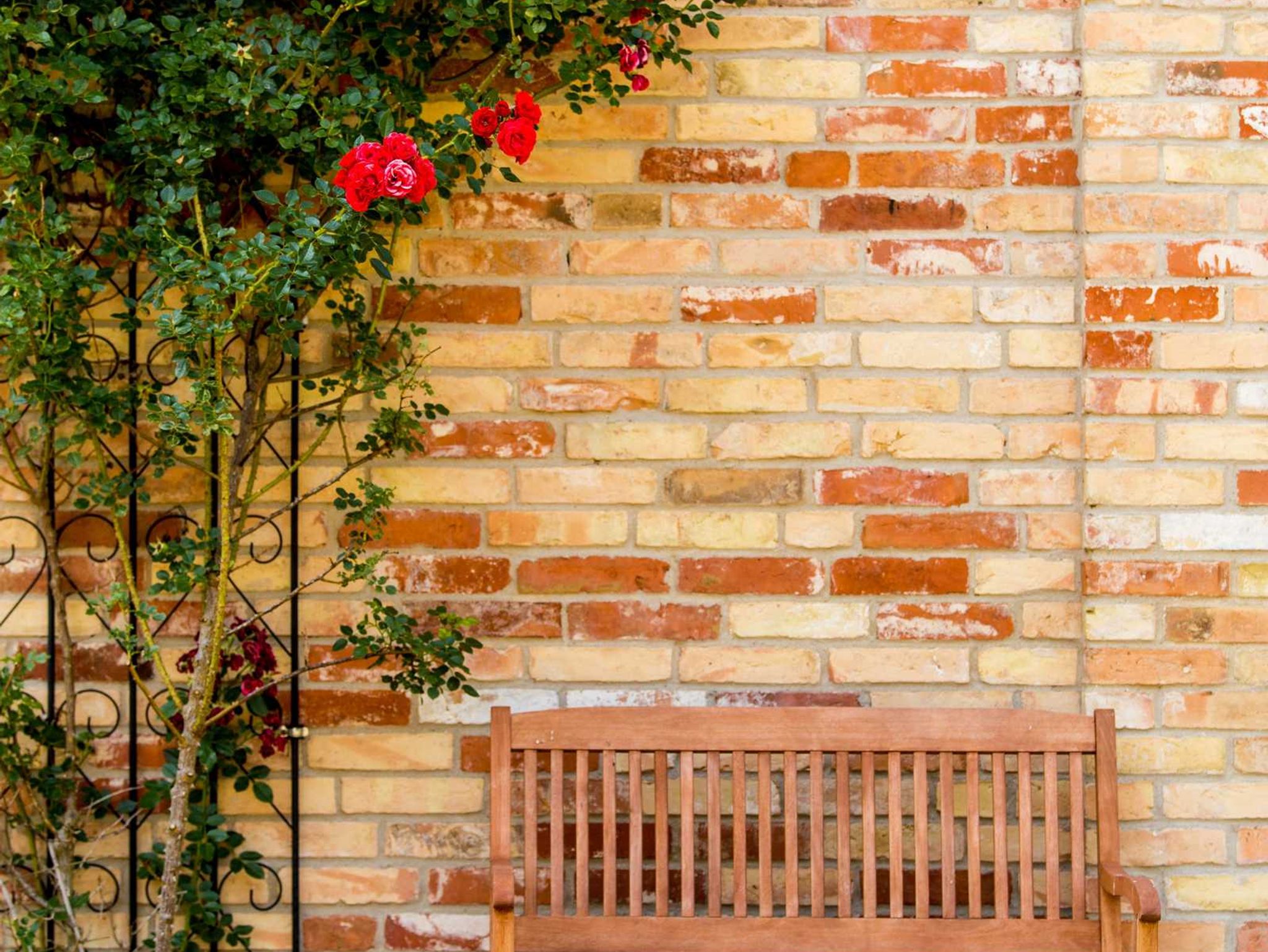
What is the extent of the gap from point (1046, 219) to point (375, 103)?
125 centimetres

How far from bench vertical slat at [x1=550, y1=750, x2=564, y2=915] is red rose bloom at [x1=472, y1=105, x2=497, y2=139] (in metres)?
1.08

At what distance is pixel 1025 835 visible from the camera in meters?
2.14

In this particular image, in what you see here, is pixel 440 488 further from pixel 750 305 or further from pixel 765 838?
pixel 765 838

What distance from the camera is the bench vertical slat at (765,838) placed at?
214 cm

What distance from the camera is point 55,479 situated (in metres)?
2.29

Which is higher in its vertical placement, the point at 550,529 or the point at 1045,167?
the point at 1045,167

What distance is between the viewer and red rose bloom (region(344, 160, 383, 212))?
1884 mm

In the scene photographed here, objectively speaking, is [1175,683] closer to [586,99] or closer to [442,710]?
[442,710]

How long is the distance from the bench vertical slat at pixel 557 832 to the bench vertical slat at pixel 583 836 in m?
0.03

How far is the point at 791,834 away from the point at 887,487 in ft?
2.20

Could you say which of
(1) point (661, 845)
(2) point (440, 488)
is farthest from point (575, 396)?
(1) point (661, 845)

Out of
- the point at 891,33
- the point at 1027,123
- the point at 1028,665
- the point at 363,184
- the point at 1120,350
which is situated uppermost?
the point at 891,33

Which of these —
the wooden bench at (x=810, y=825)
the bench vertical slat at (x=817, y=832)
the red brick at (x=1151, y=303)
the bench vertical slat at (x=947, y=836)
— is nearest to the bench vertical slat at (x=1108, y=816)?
the wooden bench at (x=810, y=825)

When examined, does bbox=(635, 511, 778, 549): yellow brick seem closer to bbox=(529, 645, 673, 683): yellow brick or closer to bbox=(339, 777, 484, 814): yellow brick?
bbox=(529, 645, 673, 683): yellow brick
